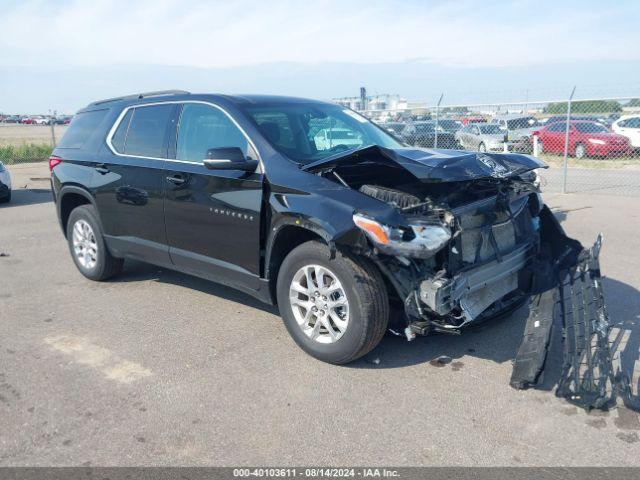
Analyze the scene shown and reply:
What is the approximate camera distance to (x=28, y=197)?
43.2 feet

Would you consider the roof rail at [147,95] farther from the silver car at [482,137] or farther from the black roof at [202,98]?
the silver car at [482,137]

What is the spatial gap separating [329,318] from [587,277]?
185 cm

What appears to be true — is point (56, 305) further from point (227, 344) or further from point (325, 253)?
point (325, 253)

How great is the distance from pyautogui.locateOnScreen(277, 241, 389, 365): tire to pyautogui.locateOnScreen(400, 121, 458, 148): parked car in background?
1113 cm

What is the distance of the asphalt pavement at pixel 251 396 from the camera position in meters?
3.10

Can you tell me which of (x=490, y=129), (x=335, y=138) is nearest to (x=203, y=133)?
(x=335, y=138)

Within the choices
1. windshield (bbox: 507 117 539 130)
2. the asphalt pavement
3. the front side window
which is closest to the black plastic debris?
the asphalt pavement

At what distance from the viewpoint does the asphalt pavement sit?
3.10 m

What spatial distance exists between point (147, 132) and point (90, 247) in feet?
5.18

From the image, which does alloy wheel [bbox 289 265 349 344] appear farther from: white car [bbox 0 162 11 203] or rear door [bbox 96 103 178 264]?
white car [bbox 0 162 11 203]

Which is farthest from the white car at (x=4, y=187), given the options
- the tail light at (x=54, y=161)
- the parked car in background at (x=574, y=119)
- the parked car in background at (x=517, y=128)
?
the parked car in background at (x=574, y=119)

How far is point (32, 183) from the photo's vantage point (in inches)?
618

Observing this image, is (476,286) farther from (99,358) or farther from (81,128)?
(81,128)

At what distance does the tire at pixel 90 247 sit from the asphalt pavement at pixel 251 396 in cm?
48
